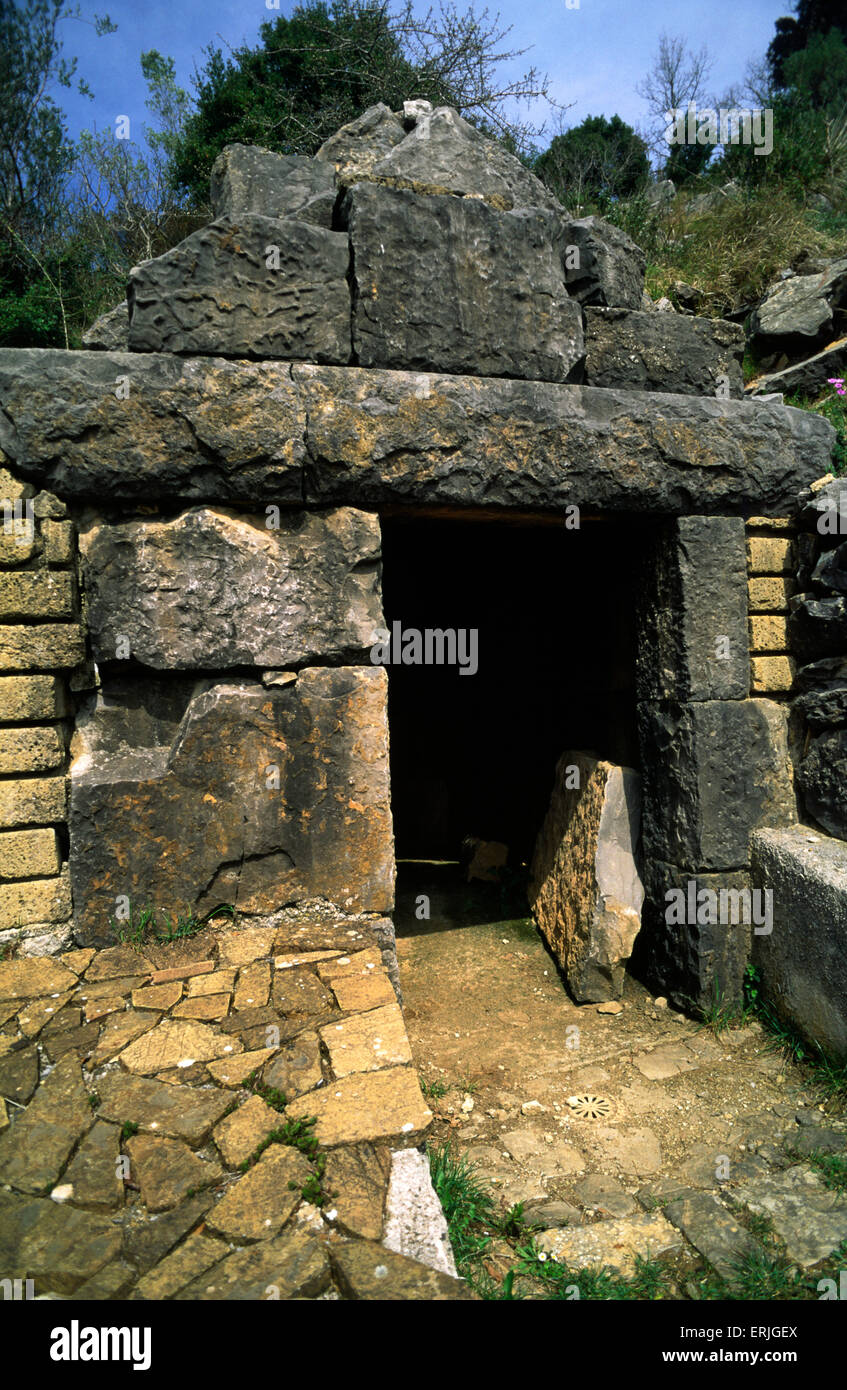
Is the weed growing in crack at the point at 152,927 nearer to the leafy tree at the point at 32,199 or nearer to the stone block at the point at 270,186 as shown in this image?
the stone block at the point at 270,186

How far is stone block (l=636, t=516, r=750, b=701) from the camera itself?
343 centimetres

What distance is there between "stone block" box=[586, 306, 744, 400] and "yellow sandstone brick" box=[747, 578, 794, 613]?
Answer: 2.80ft

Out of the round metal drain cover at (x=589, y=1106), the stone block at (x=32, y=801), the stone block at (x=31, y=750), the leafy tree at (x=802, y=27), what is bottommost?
the round metal drain cover at (x=589, y=1106)

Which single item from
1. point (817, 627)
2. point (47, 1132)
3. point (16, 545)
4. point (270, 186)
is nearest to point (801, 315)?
point (817, 627)

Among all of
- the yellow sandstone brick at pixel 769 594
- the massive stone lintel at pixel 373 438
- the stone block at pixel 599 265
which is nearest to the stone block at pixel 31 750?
the massive stone lintel at pixel 373 438

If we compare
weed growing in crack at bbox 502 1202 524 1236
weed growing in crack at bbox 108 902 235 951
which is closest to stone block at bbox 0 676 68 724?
Result: weed growing in crack at bbox 108 902 235 951

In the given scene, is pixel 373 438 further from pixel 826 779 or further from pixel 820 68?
pixel 820 68

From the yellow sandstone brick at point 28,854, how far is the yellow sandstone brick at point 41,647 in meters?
0.55

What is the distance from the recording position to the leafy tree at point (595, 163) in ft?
33.9

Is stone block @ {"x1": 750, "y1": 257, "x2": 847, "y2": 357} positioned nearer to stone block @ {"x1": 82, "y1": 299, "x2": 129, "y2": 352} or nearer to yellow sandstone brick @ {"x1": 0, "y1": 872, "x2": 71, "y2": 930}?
stone block @ {"x1": 82, "y1": 299, "x2": 129, "y2": 352}

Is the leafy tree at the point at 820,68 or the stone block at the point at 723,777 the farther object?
the leafy tree at the point at 820,68

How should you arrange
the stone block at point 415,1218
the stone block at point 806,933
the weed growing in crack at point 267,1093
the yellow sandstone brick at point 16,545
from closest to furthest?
the stone block at point 415,1218, the weed growing in crack at point 267,1093, the yellow sandstone brick at point 16,545, the stone block at point 806,933

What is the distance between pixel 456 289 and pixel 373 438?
71 centimetres

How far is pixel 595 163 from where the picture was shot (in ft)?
37.7
